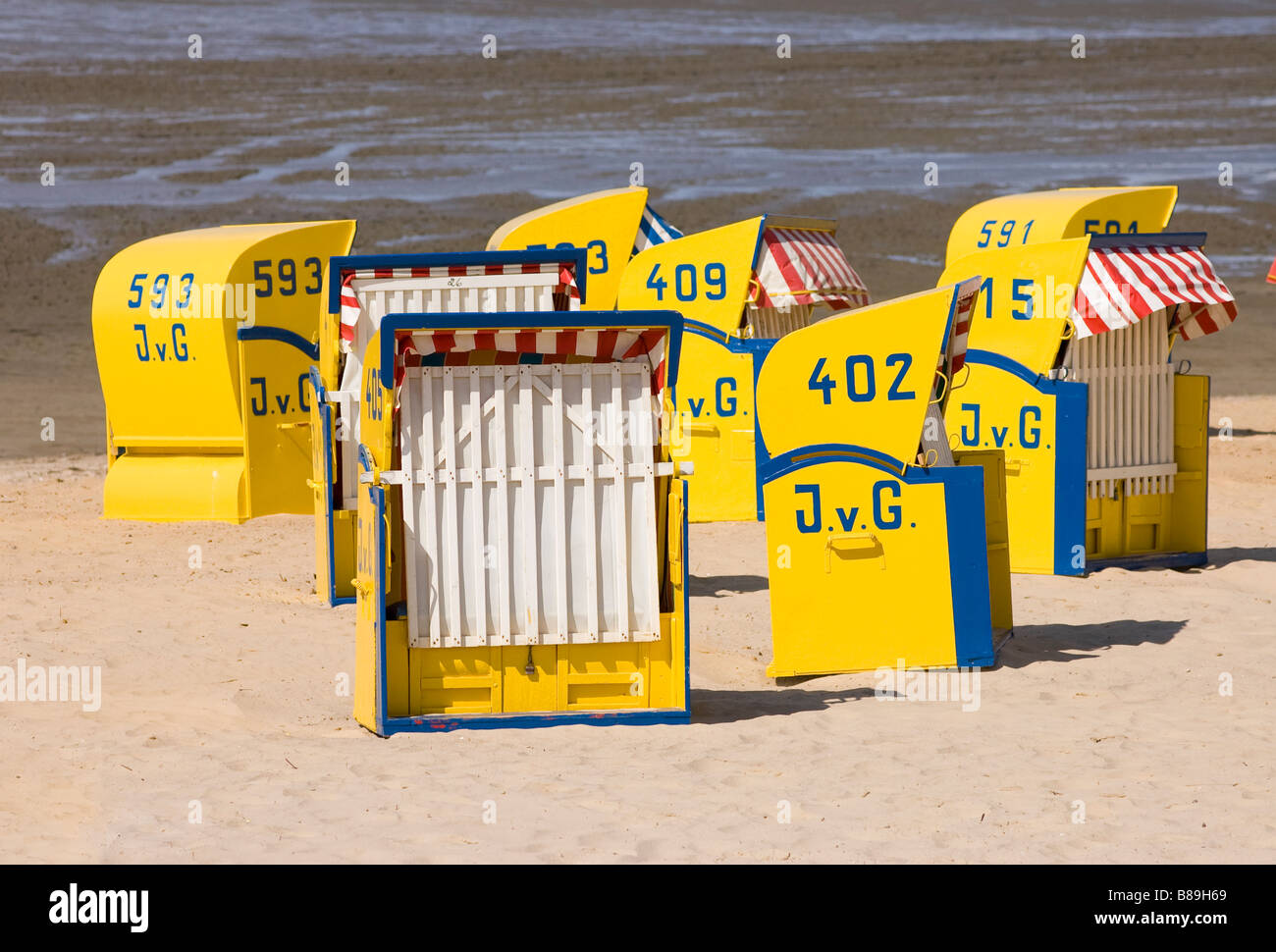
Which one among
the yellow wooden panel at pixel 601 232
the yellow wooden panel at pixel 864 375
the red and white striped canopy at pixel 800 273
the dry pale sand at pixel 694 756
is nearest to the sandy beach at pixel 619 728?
the dry pale sand at pixel 694 756

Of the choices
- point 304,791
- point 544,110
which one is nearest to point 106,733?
point 304,791

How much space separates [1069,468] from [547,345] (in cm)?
455

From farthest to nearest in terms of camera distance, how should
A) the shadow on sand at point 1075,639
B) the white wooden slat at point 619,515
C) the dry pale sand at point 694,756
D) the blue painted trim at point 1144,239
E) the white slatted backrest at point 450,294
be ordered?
the blue painted trim at point 1144,239
the white slatted backrest at point 450,294
the shadow on sand at point 1075,639
the white wooden slat at point 619,515
the dry pale sand at point 694,756

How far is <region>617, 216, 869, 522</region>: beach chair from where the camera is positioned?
13.2 m

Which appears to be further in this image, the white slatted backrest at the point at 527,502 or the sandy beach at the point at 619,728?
the white slatted backrest at the point at 527,502

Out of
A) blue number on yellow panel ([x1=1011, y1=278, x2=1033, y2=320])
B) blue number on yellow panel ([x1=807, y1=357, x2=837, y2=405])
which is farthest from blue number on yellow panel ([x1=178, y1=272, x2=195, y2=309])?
blue number on yellow panel ([x1=807, y1=357, x2=837, y2=405])

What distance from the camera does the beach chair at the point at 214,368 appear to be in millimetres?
12883

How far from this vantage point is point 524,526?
7160mm

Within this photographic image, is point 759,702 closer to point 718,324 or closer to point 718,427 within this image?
point 718,427

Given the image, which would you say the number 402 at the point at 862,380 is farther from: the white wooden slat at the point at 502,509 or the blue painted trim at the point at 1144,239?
the blue painted trim at the point at 1144,239

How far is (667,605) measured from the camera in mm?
7383

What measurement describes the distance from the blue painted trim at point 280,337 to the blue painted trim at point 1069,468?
535cm

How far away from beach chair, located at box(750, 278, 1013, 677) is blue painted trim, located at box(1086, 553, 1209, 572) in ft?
9.75

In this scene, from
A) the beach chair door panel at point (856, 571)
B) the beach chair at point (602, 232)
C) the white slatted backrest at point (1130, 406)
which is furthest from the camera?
the beach chair at point (602, 232)
